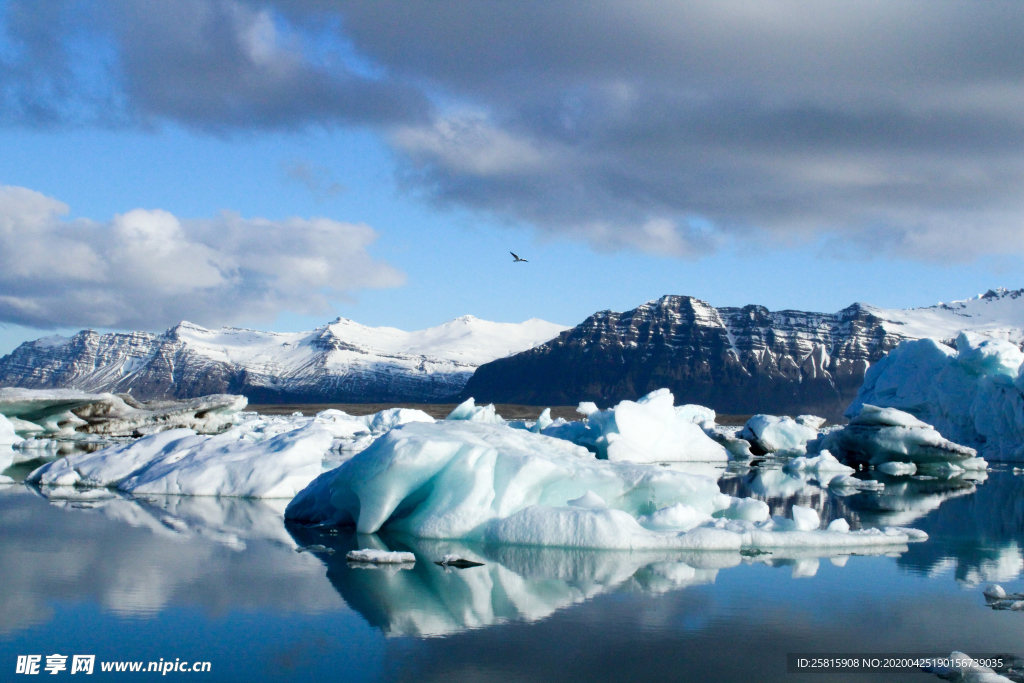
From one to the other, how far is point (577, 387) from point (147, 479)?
541ft

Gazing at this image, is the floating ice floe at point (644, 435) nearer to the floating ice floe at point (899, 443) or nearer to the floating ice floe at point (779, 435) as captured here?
the floating ice floe at point (779, 435)

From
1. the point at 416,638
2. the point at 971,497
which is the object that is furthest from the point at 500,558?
the point at 971,497

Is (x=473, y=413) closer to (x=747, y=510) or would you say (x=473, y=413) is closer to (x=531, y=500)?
(x=747, y=510)

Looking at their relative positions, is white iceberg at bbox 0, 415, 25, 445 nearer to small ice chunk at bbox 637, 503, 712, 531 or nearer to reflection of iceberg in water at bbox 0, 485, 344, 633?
reflection of iceberg in water at bbox 0, 485, 344, 633

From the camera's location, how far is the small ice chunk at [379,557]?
9625 mm

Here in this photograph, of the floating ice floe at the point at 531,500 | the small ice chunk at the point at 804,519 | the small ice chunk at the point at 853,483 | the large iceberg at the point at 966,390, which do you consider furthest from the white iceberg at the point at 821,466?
the floating ice floe at the point at 531,500

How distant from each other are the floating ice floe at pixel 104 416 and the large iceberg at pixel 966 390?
1119 inches

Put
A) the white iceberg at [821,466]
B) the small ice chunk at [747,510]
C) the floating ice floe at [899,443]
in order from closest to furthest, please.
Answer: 1. the small ice chunk at [747,510]
2. the white iceberg at [821,466]
3. the floating ice floe at [899,443]

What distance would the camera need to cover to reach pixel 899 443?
94.5 ft

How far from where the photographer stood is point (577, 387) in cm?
18050

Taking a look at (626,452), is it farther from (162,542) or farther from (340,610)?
(340,610)

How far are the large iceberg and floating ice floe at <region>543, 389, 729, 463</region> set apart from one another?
1129 centimetres

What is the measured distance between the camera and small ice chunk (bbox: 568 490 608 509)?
11312mm

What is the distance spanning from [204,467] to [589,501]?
8.31 m
